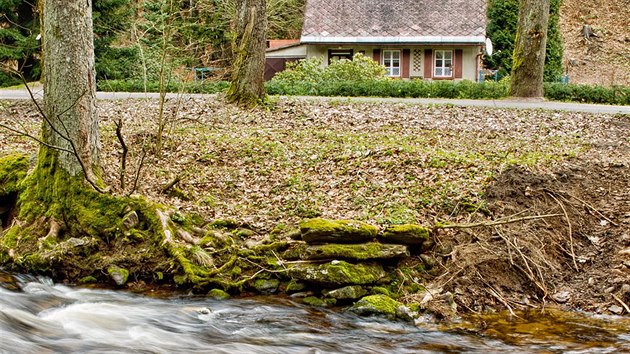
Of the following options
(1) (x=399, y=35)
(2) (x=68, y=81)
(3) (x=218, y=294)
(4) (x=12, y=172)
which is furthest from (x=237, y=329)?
(1) (x=399, y=35)

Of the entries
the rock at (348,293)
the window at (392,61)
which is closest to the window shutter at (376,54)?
the window at (392,61)

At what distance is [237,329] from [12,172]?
15.1ft

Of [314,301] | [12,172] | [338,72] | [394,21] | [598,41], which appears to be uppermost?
[394,21]

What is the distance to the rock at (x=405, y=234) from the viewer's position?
9109 mm

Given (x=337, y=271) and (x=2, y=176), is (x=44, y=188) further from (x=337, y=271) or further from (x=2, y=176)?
(x=337, y=271)

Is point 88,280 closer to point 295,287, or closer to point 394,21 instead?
point 295,287

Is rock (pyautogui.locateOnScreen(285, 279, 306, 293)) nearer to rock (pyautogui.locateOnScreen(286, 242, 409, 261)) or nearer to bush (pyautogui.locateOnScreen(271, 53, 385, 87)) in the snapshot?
rock (pyautogui.locateOnScreen(286, 242, 409, 261))

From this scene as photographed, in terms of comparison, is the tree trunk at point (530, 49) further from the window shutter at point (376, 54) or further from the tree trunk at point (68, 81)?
the window shutter at point (376, 54)

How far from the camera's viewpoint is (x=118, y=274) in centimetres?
874

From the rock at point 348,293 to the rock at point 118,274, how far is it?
2.46 meters

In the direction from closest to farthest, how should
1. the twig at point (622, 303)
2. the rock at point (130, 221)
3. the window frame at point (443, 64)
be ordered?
the twig at point (622, 303), the rock at point (130, 221), the window frame at point (443, 64)

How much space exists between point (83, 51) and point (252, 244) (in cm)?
336

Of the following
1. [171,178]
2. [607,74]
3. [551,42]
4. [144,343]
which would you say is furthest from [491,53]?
[144,343]

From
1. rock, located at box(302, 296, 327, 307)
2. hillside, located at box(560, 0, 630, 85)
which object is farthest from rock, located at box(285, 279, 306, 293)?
hillside, located at box(560, 0, 630, 85)
